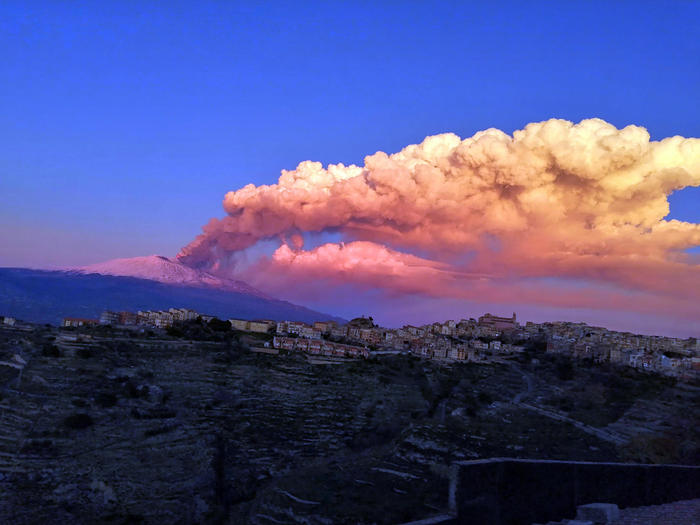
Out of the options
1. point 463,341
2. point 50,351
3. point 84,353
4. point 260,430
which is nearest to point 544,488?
point 260,430

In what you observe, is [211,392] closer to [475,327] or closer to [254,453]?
[254,453]

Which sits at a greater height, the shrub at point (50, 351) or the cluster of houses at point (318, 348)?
the cluster of houses at point (318, 348)

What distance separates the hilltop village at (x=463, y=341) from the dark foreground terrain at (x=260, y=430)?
17.2 metres

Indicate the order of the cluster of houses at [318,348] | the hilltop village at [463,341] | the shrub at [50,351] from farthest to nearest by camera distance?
1. the hilltop village at [463,341]
2. the cluster of houses at [318,348]
3. the shrub at [50,351]

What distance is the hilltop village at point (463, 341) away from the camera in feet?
210

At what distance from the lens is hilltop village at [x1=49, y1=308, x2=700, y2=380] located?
210 feet

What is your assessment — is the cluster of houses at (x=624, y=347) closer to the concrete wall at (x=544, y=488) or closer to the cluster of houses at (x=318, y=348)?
the cluster of houses at (x=318, y=348)

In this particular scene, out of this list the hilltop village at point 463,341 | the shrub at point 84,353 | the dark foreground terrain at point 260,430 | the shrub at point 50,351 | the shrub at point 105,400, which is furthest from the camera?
the hilltop village at point 463,341

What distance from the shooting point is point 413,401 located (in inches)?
1458

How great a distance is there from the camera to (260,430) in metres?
27.9

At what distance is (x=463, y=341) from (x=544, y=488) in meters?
82.0

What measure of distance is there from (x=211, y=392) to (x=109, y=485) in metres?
12.7

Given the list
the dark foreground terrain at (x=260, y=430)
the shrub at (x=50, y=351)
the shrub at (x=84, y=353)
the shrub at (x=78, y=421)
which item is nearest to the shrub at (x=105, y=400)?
the dark foreground terrain at (x=260, y=430)

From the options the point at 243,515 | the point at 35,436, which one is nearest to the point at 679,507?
the point at 243,515
